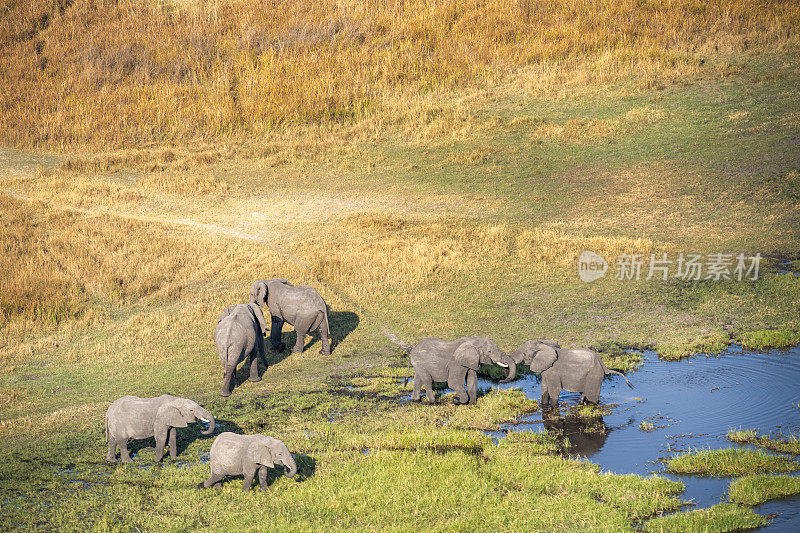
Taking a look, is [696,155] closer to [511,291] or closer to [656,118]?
[656,118]

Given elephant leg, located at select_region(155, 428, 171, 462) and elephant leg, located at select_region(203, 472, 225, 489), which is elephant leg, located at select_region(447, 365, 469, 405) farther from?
elephant leg, located at select_region(155, 428, 171, 462)

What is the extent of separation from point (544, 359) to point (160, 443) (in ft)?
18.5

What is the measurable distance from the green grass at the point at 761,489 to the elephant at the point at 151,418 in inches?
256

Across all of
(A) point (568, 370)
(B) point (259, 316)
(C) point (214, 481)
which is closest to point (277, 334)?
(B) point (259, 316)

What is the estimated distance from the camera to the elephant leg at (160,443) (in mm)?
11438

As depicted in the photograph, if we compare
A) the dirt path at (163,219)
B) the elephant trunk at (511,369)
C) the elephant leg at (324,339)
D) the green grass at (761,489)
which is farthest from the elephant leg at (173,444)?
the green grass at (761,489)

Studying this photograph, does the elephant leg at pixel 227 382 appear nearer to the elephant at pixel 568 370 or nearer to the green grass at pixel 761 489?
the elephant at pixel 568 370

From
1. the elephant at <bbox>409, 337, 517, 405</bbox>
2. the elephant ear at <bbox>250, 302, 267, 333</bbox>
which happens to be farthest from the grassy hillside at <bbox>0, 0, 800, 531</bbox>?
the elephant ear at <bbox>250, 302, 267, 333</bbox>

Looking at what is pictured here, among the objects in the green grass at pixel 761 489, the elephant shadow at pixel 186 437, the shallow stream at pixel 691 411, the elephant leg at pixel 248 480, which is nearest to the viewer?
the green grass at pixel 761 489

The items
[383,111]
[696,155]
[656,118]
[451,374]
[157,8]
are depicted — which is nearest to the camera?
[451,374]

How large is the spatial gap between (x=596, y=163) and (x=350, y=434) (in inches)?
677

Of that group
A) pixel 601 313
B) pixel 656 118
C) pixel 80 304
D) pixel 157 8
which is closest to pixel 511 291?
pixel 601 313

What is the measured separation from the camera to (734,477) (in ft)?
35.6

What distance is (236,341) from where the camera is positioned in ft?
47.4
